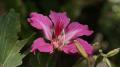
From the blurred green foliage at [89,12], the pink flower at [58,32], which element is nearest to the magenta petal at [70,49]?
the pink flower at [58,32]

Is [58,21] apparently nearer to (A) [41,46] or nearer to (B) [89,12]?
(A) [41,46]

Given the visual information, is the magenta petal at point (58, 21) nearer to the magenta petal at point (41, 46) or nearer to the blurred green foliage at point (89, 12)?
the magenta petal at point (41, 46)

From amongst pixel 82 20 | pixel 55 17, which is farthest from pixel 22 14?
pixel 55 17

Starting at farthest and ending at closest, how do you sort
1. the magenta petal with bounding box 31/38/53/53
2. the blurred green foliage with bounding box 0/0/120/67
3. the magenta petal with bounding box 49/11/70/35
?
1. the blurred green foliage with bounding box 0/0/120/67
2. the magenta petal with bounding box 49/11/70/35
3. the magenta petal with bounding box 31/38/53/53

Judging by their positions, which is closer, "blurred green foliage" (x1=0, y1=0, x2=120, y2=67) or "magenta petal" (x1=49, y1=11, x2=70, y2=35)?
"magenta petal" (x1=49, y1=11, x2=70, y2=35)

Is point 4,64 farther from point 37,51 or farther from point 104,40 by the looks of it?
point 104,40

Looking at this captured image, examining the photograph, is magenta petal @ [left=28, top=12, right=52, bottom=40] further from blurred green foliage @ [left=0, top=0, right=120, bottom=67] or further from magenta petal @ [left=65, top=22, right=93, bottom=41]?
blurred green foliage @ [left=0, top=0, right=120, bottom=67]

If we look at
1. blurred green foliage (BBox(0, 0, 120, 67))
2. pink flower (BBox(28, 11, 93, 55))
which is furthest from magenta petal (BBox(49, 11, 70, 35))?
blurred green foliage (BBox(0, 0, 120, 67))
